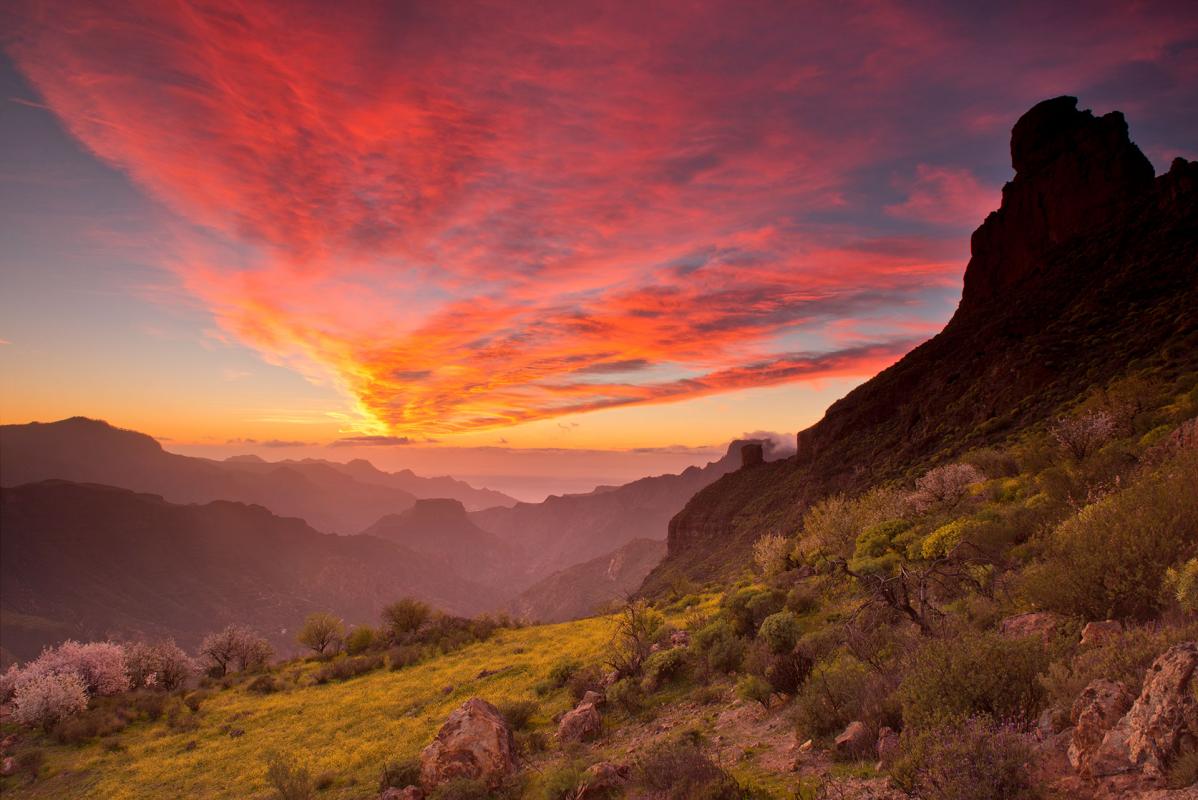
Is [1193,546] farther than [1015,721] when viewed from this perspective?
Yes

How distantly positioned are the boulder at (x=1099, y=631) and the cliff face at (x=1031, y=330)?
3665cm

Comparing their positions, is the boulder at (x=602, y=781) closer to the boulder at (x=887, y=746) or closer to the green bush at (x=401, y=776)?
the boulder at (x=887, y=746)

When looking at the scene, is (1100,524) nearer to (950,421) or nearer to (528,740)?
(528,740)

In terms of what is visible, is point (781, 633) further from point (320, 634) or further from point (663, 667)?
point (320, 634)

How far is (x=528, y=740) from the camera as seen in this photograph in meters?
Result: 13.5

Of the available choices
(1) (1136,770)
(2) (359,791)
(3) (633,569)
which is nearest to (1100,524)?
(1) (1136,770)

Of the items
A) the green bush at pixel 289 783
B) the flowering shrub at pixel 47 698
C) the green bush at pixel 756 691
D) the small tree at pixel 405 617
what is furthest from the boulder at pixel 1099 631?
the small tree at pixel 405 617

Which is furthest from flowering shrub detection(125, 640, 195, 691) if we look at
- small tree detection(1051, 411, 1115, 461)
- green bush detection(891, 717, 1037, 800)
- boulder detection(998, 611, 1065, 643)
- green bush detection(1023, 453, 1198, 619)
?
small tree detection(1051, 411, 1115, 461)

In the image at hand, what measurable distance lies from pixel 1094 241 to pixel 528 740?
79.1 m

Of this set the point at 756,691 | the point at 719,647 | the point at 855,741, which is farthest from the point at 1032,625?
the point at 719,647

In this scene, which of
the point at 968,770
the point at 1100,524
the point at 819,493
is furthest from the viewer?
the point at 819,493

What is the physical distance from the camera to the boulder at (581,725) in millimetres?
13195

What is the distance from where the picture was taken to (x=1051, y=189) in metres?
75.9

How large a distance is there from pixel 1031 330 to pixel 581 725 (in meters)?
62.1
